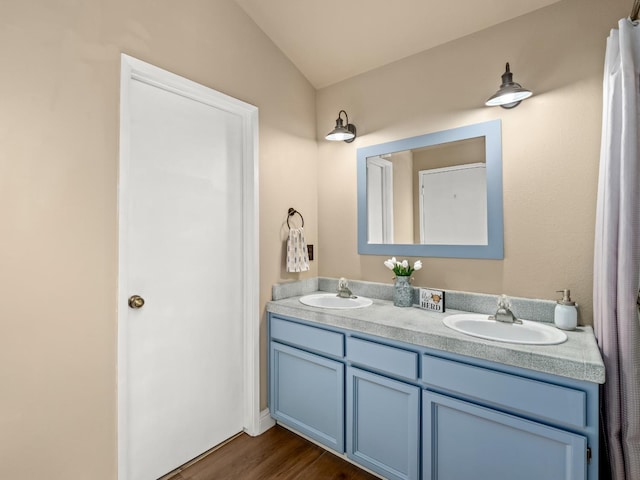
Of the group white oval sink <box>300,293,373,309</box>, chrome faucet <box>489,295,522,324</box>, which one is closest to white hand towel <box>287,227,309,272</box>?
white oval sink <box>300,293,373,309</box>

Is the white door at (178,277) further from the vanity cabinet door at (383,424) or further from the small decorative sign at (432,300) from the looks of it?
the small decorative sign at (432,300)

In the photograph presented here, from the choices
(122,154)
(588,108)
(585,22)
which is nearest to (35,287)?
(122,154)

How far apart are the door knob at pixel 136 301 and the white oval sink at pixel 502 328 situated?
150 centimetres

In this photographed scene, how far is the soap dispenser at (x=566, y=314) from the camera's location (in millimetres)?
1531

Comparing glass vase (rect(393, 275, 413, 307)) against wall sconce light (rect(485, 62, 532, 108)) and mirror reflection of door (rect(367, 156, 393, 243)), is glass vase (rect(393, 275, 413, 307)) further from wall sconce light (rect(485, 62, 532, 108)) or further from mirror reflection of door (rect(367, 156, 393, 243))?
wall sconce light (rect(485, 62, 532, 108))

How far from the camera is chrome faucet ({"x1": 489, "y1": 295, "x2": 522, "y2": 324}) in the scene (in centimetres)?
167

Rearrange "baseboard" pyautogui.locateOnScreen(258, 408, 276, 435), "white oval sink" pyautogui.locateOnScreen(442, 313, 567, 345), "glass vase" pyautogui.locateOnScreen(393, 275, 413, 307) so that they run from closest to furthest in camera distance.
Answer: "white oval sink" pyautogui.locateOnScreen(442, 313, 567, 345) → "glass vase" pyautogui.locateOnScreen(393, 275, 413, 307) → "baseboard" pyautogui.locateOnScreen(258, 408, 276, 435)

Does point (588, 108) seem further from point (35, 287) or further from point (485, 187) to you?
point (35, 287)

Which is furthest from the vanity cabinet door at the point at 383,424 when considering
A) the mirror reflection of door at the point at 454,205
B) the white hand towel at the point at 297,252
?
the mirror reflection of door at the point at 454,205

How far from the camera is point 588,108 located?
5.28 feet

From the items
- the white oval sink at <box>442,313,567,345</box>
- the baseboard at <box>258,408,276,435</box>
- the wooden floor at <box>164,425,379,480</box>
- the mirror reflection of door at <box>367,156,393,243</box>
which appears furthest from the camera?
the mirror reflection of door at <box>367,156,393,243</box>

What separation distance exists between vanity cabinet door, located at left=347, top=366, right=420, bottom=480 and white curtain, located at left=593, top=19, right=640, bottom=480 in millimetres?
721

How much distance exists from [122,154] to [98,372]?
38.8 inches

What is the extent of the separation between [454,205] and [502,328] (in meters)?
0.73
